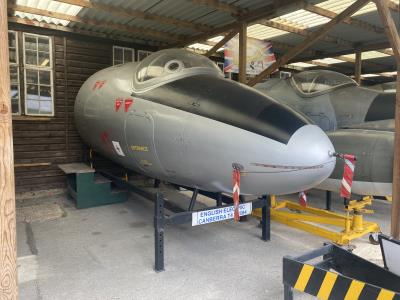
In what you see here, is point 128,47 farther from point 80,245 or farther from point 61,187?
point 80,245

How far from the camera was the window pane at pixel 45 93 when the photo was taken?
7.10 metres

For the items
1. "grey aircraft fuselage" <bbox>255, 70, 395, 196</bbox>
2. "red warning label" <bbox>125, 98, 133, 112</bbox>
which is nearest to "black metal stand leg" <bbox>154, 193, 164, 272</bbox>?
"red warning label" <bbox>125, 98, 133, 112</bbox>

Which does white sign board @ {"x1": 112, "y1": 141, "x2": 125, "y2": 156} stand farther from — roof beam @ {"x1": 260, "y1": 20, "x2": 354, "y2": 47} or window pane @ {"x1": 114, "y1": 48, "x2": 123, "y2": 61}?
window pane @ {"x1": 114, "y1": 48, "x2": 123, "y2": 61}

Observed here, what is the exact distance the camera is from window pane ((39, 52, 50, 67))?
7035 mm

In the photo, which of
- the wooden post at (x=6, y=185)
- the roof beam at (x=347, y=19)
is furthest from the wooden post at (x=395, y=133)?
the wooden post at (x=6, y=185)

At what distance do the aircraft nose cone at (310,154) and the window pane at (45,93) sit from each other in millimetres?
5989

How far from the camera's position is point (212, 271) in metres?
3.51

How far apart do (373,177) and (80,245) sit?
3.98 m

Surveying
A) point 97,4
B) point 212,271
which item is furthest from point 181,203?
point 97,4

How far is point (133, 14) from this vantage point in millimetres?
5988

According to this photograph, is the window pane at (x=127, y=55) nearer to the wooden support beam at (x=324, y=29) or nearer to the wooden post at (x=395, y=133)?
the wooden support beam at (x=324, y=29)

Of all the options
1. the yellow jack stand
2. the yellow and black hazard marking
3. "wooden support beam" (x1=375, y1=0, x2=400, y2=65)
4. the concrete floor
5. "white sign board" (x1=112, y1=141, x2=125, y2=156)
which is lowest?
the concrete floor

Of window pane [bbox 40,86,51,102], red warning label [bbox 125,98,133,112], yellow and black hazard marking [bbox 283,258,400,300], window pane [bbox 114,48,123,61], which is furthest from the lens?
window pane [bbox 114,48,123,61]

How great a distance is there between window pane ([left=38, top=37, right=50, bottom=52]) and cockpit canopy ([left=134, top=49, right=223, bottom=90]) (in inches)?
145
